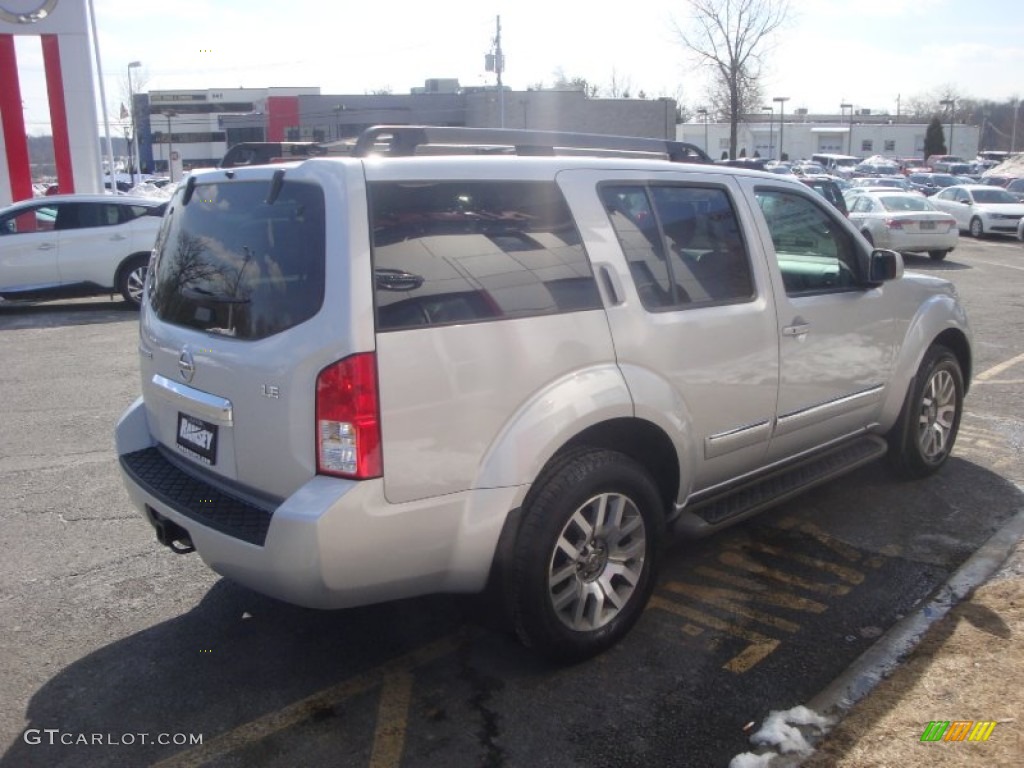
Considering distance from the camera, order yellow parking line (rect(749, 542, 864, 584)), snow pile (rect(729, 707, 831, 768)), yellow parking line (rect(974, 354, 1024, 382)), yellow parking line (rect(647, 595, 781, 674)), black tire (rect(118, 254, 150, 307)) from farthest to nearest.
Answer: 1. black tire (rect(118, 254, 150, 307))
2. yellow parking line (rect(974, 354, 1024, 382))
3. yellow parking line (rect(749, 542, 864, 584))
4. yellow parking line (rect(647, 595, 781, 674))
5. snow pile (rect(729, 707, 831, 768))

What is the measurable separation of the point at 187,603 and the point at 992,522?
4.16 m

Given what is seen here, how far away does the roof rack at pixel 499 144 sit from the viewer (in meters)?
3.48

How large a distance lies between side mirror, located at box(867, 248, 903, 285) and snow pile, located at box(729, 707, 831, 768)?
2.60 metres

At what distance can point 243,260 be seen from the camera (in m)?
3.38

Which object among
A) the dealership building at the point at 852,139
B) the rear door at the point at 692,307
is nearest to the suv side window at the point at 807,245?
the rear door at the point at 692,307

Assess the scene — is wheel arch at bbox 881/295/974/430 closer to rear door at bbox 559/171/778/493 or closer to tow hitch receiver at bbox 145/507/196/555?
rear door at bbox 559/171/778/493

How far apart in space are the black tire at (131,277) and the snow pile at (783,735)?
477 inches

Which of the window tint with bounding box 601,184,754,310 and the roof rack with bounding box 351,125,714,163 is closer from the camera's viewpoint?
the roof rack with bounding box 351,125,714,163

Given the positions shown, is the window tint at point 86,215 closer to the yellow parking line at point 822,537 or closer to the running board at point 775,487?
the yellow parking line at point 822,537

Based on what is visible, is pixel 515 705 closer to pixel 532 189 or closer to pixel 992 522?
pixel 532 189

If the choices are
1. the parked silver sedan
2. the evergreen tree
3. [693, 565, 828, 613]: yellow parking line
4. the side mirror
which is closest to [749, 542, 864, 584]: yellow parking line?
[693, 565, 828, 613]: yellow parking line

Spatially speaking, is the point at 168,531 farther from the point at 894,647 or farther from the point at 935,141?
the point at 935,141

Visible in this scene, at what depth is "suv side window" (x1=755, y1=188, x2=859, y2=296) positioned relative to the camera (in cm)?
460

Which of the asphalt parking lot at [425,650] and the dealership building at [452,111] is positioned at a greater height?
the dealership building at [452,111]
